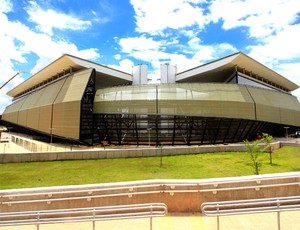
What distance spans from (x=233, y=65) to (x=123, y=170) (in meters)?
32.8

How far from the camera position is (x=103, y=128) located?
3650 cm

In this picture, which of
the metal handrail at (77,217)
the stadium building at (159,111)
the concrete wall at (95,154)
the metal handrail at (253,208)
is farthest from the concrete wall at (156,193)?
the stadium building at (159,111)

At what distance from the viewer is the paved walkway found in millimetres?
7199

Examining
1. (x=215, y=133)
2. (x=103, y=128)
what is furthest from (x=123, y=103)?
(x=215, y=133)

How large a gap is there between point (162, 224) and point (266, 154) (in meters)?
20.1

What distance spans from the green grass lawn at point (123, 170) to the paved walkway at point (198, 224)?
652 centimetres

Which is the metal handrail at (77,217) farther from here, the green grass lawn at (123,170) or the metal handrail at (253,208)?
the green grass lawn at (123,170)

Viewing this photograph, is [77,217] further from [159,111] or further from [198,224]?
[159,111]

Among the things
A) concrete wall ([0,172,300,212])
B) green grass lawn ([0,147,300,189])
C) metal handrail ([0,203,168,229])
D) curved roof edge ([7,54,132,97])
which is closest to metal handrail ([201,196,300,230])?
metal handrail ([0,203,168,229])

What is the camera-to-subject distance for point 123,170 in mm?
17469

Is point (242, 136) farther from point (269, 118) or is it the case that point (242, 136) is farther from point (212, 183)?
point (212, 183)

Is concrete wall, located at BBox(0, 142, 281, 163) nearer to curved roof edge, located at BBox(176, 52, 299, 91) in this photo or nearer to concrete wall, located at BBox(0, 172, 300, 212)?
concrete wall, located at BBox(0, 172, 300, 212)

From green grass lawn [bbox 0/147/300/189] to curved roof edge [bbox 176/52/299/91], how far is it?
2196 centimetres

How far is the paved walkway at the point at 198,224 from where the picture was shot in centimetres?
720
